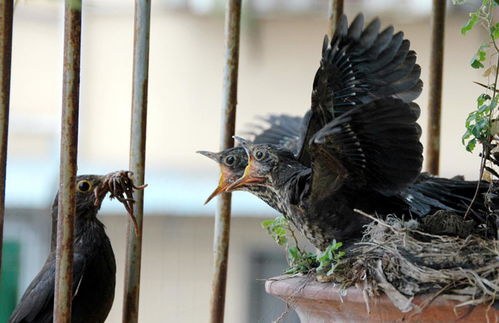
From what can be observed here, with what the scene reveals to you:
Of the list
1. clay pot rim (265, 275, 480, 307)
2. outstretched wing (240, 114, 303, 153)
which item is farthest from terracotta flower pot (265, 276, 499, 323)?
outstretched wing (240, 114, 303, 153)

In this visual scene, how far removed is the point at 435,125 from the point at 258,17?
3994mm

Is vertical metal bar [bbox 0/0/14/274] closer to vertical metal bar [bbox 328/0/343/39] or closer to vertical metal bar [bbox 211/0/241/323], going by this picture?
vertical metal bar [bbox 211/0/241/323]

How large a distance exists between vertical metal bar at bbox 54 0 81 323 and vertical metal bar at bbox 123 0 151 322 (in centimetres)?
25

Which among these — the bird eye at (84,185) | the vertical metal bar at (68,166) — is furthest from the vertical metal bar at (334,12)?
the vertical metal bar at (68,166)

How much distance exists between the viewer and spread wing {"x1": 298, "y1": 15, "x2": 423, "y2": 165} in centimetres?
179

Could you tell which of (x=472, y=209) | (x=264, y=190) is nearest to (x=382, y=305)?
(x=472, y=209)

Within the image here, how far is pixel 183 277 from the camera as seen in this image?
5.67 metres

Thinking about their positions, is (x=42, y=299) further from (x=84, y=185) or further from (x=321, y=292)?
(x=321, y=292)

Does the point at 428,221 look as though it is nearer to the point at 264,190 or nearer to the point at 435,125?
the point at 264,190

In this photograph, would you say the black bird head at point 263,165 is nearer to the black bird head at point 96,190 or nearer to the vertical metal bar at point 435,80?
the black bird head at point 96,190

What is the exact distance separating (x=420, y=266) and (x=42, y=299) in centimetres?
93

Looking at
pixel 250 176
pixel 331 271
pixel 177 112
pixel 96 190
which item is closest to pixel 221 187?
pixel 250 176

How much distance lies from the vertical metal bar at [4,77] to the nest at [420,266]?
0.62 meters

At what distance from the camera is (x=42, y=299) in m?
1.90
